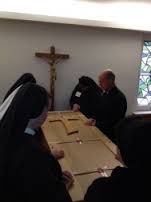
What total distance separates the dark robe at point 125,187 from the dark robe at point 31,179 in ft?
1.00

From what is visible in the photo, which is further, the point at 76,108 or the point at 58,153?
the point at 76,108

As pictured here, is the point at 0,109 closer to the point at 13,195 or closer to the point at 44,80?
the point at 13,195

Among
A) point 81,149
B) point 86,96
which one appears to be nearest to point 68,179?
point 81,149

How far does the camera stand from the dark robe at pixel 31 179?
1.58m

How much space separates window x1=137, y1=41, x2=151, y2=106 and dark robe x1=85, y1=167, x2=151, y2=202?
401 cm

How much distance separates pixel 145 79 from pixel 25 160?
4.12 m

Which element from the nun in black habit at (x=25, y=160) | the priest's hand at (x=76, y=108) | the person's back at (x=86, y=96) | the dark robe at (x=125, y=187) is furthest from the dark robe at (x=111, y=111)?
the dark robe at (x=125, y=187)

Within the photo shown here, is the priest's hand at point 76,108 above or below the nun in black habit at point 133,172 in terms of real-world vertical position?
below

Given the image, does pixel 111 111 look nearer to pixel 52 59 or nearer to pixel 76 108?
pixel 76 108

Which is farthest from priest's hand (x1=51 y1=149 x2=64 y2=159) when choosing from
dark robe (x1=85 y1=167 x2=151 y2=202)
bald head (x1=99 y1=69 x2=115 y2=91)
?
bald head (x1=99 y1=69 x2=115 y2=91)

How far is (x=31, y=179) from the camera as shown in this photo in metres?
1.58

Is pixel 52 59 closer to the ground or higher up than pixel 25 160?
higher up

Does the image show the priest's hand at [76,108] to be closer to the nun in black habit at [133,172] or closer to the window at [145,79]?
the window at [145,79]

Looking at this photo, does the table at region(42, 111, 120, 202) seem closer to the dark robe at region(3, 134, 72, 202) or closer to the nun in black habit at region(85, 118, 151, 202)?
the dark robe at region(3, 134, 72, 202)
